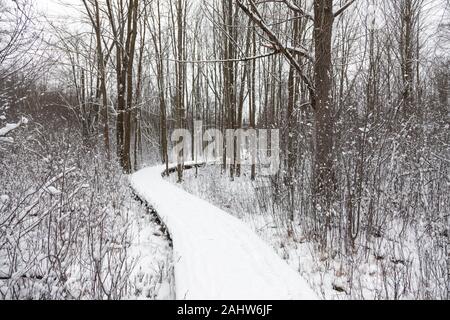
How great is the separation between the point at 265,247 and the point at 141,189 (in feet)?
19.3

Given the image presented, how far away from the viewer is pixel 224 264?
3.56 metres

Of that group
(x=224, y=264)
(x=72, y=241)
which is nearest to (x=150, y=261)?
(x=72, y=241)

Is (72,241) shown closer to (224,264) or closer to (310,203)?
(224,264)

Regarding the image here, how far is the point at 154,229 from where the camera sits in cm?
572

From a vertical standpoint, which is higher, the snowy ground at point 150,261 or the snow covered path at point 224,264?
the snow covered path at point 224,264

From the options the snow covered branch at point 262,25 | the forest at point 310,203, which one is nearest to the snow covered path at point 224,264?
the forest at point 310,203

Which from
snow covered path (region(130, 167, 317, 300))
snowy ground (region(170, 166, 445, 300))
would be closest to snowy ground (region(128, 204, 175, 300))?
snow covered path (region(130, 167, 317, 300))

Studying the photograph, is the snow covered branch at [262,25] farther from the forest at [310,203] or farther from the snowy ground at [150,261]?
the snowy ground at [150,261]

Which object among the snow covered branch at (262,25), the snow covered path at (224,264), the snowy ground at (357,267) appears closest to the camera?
the snow covered path at (224,264)

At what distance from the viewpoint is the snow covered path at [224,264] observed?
2.88 m

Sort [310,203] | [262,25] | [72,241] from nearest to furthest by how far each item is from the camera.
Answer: [72,241] < [262,25] < [310,203]

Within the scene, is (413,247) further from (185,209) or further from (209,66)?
(209,66)

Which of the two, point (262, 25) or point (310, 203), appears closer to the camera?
point (262, 25)

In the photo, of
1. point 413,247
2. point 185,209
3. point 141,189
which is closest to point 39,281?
point 185,209
